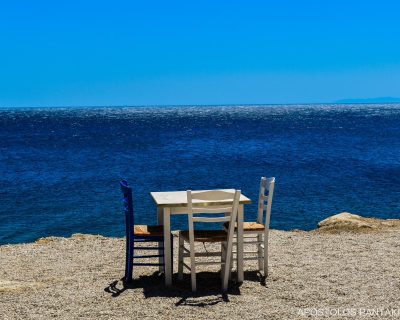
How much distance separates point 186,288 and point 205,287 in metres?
0.29

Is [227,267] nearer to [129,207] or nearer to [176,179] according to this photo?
[129,207]

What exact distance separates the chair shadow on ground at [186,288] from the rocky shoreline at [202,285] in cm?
2

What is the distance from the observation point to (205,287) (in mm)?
8906

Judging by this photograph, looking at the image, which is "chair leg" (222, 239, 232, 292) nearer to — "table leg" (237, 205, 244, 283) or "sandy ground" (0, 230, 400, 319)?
"sandy ground" (0, 230, 400, 319)

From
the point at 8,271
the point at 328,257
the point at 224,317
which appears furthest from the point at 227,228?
the point at 8,271

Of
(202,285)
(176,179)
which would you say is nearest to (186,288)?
(202,285)

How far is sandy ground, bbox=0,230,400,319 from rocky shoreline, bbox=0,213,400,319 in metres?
0.01

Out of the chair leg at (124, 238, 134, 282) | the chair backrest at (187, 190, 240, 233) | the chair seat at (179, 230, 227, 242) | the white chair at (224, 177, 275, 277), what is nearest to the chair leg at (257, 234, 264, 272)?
the white chair at (224, 177, 275, 277)

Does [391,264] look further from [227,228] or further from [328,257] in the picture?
[227,228]

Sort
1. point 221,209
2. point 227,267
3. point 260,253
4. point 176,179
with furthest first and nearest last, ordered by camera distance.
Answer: point 176,179
point 260,253
point 227,267
point 221,209

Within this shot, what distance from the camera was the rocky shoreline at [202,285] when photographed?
771 cm

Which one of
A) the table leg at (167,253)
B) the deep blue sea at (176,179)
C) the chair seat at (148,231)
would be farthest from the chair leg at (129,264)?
the deep blue sea at (176,179)

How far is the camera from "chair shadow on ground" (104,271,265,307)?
828 cm

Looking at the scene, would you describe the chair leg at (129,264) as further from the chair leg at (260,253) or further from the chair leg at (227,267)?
A: the chair leg at (260,253)
